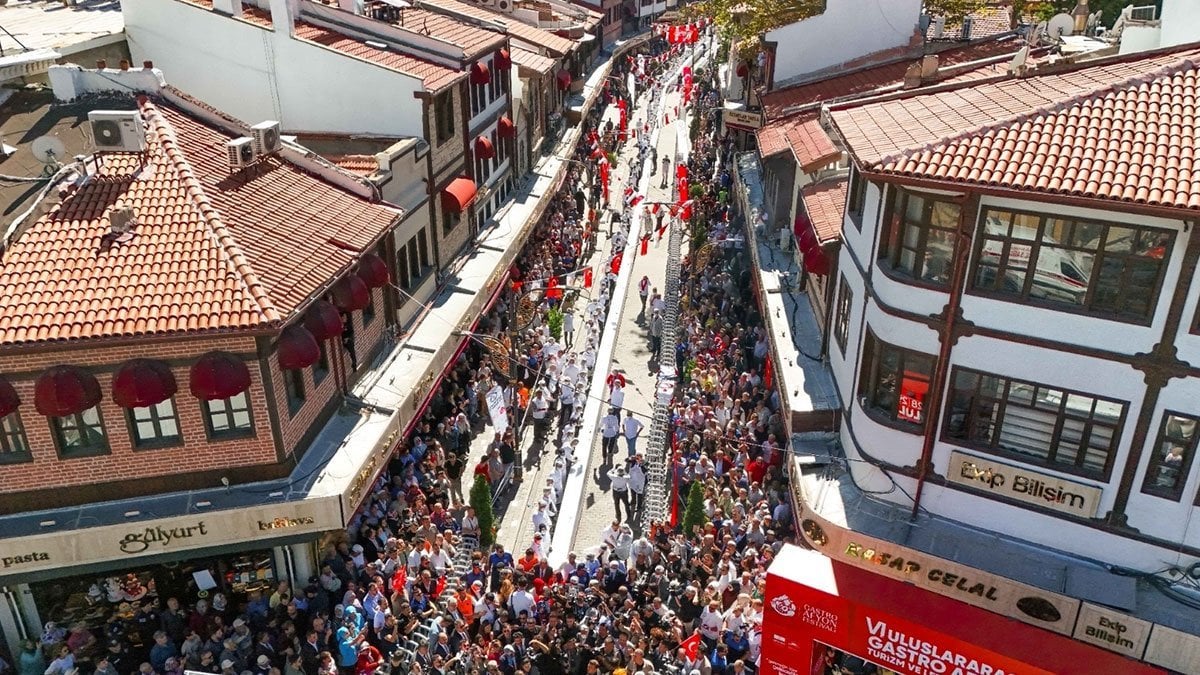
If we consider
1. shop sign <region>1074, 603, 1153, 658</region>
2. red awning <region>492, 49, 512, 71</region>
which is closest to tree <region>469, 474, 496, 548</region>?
shop sign <region>1074, 603, 1153, 658</region>

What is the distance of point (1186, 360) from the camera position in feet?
43.7

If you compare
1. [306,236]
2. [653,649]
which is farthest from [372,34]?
[653,649]

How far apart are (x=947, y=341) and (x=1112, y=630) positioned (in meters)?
5.03

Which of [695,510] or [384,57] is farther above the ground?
[384,57]

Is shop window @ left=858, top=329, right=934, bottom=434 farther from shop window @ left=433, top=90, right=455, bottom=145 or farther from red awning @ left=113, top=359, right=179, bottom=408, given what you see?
shop window @ left=433, top=90, right=455, bottom=145

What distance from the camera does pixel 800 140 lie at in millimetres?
24234

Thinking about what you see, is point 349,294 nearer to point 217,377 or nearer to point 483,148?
point 217,377

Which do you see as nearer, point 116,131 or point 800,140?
point 116,131

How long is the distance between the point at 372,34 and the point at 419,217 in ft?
20.5

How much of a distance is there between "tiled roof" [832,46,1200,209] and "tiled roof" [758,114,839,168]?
17.9ft

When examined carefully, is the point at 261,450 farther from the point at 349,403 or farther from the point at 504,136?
the point at 504,136

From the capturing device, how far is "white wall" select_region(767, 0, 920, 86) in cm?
3148

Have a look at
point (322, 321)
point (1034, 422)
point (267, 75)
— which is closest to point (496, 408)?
point (322, 321)

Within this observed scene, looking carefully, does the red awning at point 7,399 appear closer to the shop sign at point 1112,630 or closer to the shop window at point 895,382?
the shop window at point 895,382
